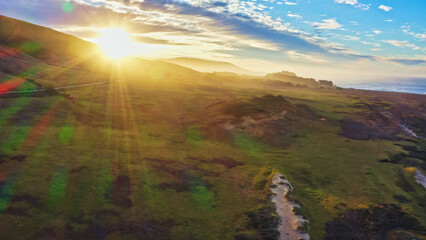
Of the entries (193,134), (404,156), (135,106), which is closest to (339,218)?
(193,134)

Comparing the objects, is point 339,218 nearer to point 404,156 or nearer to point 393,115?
point 404,156

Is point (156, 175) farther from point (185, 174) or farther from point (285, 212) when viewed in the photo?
point (285, 212)

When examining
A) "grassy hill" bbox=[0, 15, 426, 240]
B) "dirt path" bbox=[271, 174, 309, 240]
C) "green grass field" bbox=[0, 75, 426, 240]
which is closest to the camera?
"green grass field" bbox=[0, 75, 426, 240]

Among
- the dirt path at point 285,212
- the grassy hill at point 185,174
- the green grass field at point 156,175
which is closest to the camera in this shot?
the green grass field at point 156,175

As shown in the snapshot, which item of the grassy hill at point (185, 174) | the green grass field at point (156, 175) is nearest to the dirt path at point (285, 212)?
the grassy hill at point (185, 174)

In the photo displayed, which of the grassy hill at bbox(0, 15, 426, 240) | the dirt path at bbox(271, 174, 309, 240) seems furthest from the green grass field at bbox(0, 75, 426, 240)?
the dirt path at bbox(271, 174, 309, 240)

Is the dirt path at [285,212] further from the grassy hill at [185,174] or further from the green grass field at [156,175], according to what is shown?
the green grass field at [156,175]

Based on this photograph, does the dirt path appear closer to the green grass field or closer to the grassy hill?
the grassy hill

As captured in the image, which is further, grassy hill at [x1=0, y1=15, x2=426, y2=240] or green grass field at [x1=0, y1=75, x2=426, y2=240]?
grassy hill at [x1=0, y1=15, x2=426, y2=240]

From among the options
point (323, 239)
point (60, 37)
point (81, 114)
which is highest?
point (60, 37)
